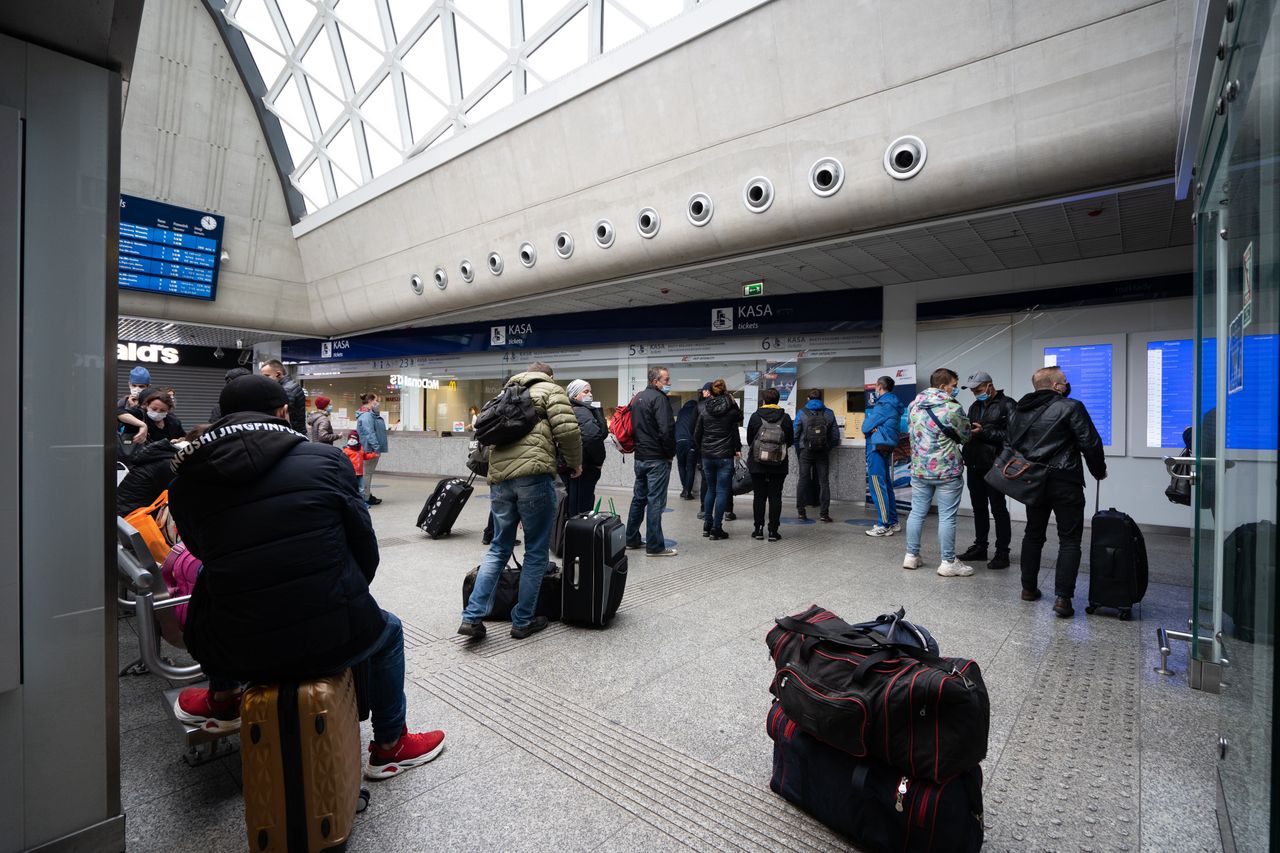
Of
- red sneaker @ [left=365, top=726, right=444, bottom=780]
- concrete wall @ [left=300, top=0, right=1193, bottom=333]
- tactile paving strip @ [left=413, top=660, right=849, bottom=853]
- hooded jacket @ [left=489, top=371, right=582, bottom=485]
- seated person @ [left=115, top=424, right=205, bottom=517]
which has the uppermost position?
concrete wall @ [left=300, top=0, right=1193, bottom=333]

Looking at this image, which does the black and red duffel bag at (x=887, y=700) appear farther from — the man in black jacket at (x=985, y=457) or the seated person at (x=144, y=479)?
the man in black jacket at (x=985, y=457)

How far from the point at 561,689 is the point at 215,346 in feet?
74.2

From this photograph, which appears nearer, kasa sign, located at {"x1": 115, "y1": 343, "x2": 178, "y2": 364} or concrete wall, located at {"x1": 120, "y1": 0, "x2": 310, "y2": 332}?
concrete wall, located at {"x1": 120, "y1": 0, "x2": 310, "y2": 332}

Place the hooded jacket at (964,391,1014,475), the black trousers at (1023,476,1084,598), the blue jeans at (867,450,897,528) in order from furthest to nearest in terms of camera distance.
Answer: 1. the blue jeans at (867,450,897,528)
2. the hooded jacket at (964,391,1014,475)
3. the black trousers at (1023,476,1084,598)

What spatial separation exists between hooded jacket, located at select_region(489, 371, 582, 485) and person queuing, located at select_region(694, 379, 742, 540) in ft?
10.6

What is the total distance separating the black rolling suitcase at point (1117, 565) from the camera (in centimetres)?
430

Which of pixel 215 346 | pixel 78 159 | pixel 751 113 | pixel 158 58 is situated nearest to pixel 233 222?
pixel 158 58

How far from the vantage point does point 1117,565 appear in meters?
4.33

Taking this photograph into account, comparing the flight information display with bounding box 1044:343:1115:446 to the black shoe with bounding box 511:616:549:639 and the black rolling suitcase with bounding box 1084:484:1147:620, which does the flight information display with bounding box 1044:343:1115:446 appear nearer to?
the black rolling suitcase with bounding box 1084:484:1147:620

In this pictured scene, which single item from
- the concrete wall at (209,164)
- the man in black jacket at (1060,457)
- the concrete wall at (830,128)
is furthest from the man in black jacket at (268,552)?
the concrete wall at (209,164)

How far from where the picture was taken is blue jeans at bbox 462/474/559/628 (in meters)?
3.79

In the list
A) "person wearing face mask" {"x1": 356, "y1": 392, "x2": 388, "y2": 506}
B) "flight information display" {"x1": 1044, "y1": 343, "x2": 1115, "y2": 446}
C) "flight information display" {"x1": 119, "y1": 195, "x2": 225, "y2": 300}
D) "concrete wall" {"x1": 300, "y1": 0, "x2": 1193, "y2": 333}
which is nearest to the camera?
"concrete wall" {"x1": 300, "y1": 0, "x2": 1193, "y2": 333}

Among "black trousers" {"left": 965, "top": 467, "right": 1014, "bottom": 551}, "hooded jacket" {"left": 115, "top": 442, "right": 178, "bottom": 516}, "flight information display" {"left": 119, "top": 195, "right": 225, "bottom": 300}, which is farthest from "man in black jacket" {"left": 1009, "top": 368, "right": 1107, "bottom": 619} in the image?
"flight information display" {"left": 119, "top": 195, "right": 225, "bottom": 300}

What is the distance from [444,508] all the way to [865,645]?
20.3ft
